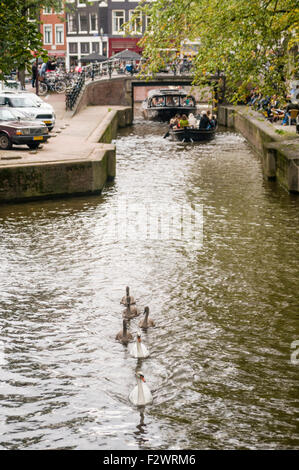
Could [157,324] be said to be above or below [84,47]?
below

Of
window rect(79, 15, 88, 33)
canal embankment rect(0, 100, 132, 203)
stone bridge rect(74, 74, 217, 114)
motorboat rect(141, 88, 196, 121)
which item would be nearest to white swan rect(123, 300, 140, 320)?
canal embankment rect(0, 100, 132, 203)

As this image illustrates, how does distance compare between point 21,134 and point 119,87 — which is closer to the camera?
point 21,134

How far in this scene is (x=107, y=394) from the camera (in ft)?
28.3

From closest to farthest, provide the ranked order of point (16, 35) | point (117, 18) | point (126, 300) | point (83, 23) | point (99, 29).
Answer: point (126, 300) → point (16, 35) → point (117, 18) → point (99, 29) → point (83, 23)

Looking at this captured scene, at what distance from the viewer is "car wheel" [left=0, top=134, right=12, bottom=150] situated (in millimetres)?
22906


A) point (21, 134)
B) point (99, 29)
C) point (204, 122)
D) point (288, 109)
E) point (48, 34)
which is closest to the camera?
point (21, 134)

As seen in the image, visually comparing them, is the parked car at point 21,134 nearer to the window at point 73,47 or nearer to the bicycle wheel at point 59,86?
the bicycle wheel at point 59,86

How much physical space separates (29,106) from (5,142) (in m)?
6.15

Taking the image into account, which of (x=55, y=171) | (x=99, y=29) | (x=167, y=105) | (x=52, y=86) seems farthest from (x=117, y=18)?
(x=55, y=171)

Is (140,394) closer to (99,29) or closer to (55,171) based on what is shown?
(55,171)

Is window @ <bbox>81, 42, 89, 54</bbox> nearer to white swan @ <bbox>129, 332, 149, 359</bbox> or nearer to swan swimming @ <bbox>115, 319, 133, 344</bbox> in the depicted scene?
swan swimming @ <bbox>115, 319, 133, 344</bbox>

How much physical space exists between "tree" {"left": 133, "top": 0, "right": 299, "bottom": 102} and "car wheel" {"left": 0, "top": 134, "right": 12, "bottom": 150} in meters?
4.93

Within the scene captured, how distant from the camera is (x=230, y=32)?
19.2m
